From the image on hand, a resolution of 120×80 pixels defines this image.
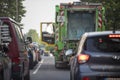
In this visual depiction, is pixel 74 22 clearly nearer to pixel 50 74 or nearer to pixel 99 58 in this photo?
pixel 50 74

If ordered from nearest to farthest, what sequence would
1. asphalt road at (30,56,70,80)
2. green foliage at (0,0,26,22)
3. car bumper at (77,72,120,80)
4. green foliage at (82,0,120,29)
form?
car bumper at (77,72,120,80) → asphalt road at (30,56,70,80) → green foliage at (82,0,120,29) → green foliage at (0,0,26,22)

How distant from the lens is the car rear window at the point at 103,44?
1327 centimetres

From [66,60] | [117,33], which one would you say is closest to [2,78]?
[117,33]

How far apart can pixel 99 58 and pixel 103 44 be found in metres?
0.36

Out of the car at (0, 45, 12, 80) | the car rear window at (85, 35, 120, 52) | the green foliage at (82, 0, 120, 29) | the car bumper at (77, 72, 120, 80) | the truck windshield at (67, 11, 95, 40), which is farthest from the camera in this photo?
the green foliage at (82, 0, 120, 29)

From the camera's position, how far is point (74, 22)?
30453 millimetres

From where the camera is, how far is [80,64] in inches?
525

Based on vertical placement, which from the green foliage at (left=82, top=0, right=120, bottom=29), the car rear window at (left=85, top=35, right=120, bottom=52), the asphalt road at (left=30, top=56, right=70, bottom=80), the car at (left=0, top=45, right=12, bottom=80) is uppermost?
the green foliage at (left=82, top=0, right=120, bottom=29)

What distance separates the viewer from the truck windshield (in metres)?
30.3

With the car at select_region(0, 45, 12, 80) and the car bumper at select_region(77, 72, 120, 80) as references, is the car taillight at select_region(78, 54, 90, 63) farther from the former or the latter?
the car at select_region(0, 45, 12, 80)

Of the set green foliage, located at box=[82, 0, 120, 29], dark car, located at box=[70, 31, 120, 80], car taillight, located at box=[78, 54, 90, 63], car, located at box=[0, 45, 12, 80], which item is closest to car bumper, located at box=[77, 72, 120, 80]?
dark car, located at box=[70, 31, 120, 80]

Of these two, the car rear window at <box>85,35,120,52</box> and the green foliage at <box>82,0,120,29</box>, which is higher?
the green foliage at <box>82,0,120,29</box>

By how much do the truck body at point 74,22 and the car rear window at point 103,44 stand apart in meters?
16.5

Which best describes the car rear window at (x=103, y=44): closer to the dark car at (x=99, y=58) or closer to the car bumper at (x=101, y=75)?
the dark car at (x=99, y=58)
